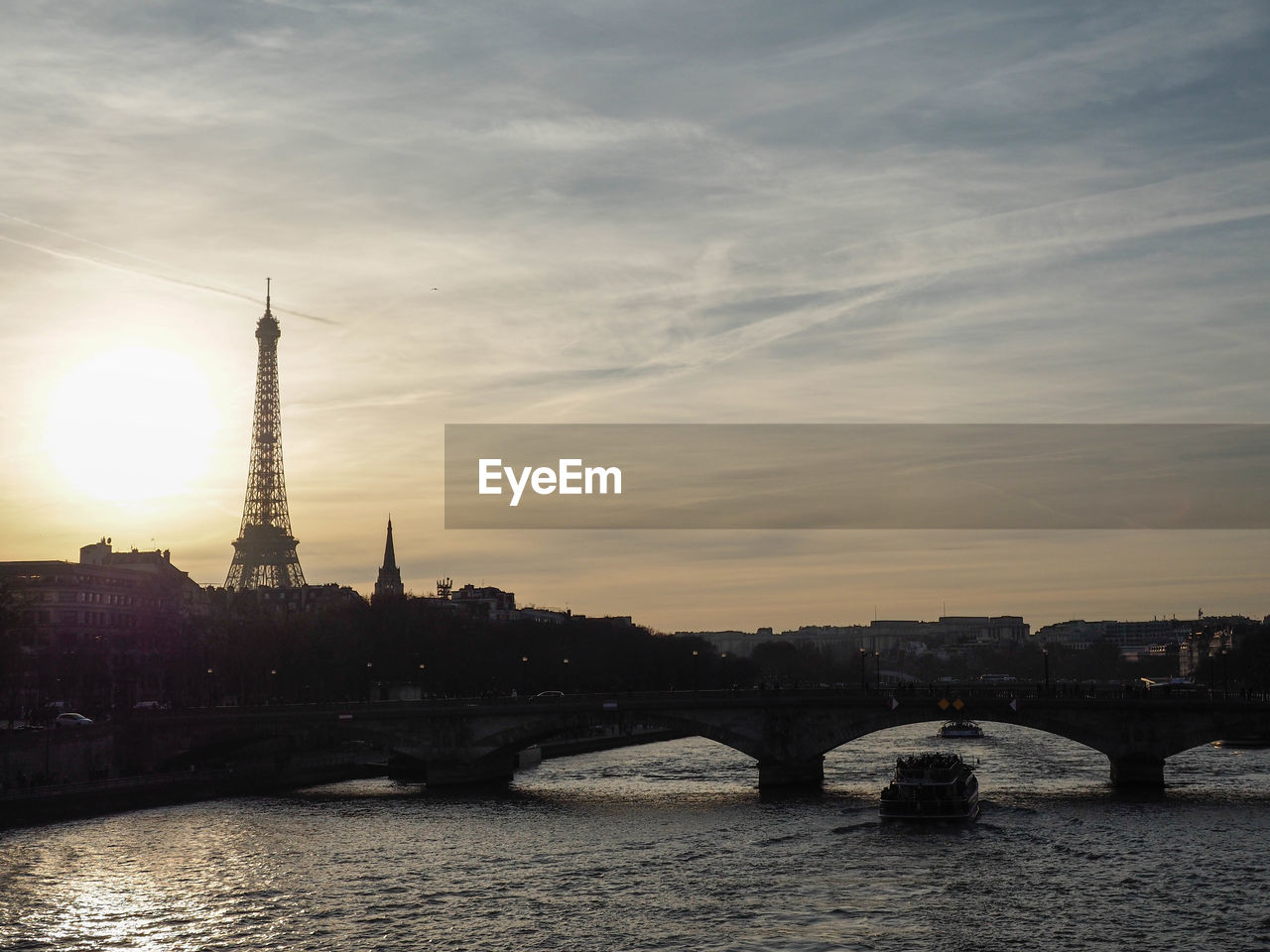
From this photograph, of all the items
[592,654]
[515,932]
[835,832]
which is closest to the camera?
[515,932]

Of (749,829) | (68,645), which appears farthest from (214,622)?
(749,829)

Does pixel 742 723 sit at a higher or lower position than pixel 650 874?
higher

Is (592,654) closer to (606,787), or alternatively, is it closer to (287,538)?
(287,538)

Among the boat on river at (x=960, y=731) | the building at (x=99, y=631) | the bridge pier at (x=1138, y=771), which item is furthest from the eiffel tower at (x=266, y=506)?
the bridge pier at (x=1138, y=771)

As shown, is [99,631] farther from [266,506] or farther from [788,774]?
[788,774]

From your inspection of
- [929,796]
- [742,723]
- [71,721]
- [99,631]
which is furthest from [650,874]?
[99,631]

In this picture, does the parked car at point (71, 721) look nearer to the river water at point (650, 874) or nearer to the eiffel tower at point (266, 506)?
the river water at point (650, 874)

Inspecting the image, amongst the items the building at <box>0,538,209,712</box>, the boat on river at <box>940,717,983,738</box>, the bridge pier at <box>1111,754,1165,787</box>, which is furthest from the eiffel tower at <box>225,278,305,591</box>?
the bridge pier at <box>1111,754,1165,787</box>

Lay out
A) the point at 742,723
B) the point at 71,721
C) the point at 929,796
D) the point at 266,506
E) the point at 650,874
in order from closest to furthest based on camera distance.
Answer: the point at 650,874
the point at 929,796
the point at 742,723
the point at 71,721
the point at 266,506
